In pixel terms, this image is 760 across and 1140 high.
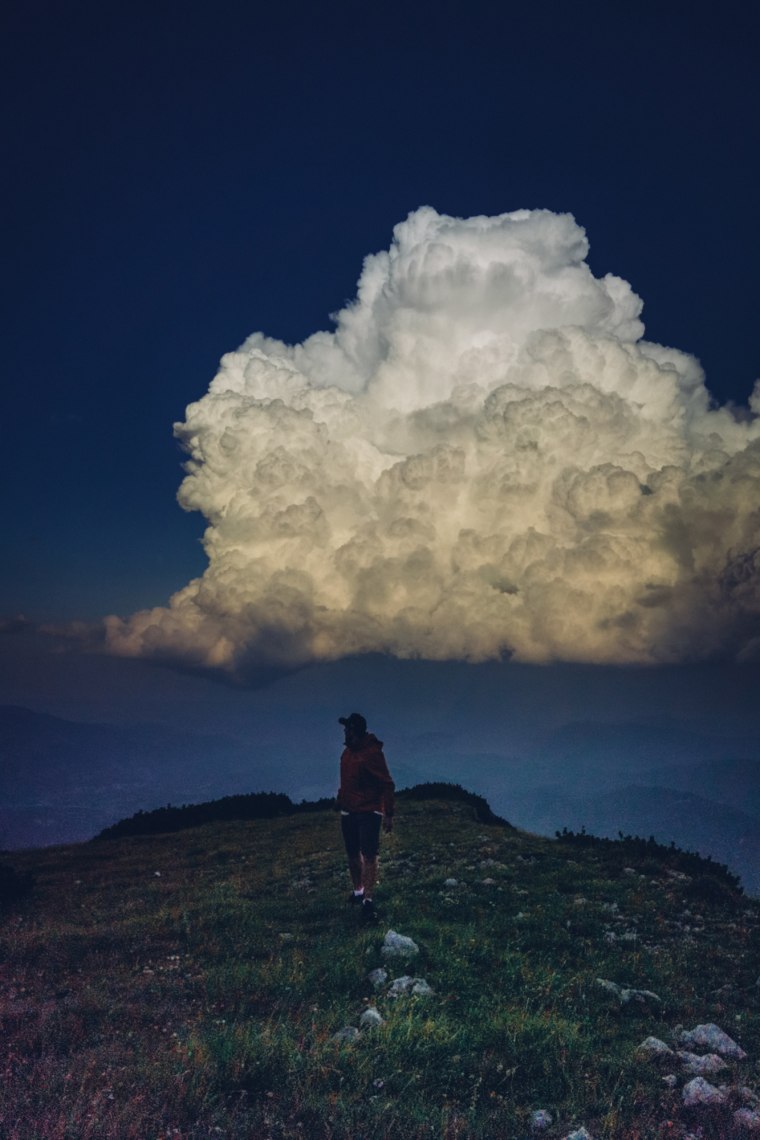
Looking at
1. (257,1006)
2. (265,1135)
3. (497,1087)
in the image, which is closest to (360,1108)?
(265,1135)

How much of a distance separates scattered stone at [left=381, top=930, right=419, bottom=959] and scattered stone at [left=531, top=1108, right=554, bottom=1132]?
13.0 feet

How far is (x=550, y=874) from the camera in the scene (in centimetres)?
1502

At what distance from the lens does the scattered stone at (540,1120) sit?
562 cm

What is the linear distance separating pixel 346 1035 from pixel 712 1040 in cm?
392

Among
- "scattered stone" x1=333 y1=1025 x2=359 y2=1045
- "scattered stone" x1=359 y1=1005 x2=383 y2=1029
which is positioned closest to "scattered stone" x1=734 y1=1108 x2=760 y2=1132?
"scattered stone" x1=359 y1=1005 x2=383 y2=1029

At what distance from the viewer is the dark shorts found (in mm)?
12562

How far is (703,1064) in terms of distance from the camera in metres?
6.57

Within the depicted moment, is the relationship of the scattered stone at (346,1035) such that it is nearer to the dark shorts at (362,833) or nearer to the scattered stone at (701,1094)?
the scattered stone at (701,1094)

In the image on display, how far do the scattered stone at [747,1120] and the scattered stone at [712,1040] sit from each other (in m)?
1.28

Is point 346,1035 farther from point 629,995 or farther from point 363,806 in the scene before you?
point 363,806

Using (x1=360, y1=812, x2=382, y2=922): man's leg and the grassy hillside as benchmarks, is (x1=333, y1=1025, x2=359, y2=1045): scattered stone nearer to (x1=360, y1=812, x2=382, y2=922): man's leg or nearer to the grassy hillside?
the grassy hillside

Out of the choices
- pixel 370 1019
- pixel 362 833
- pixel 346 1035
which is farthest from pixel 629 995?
pixel 362 833

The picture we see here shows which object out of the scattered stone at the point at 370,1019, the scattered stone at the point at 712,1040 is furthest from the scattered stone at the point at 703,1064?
the scattered stone at the point at 370,1019

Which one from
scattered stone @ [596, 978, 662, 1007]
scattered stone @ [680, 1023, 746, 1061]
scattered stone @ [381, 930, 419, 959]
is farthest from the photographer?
scattered stone @ [381, 930, 419, 959]
